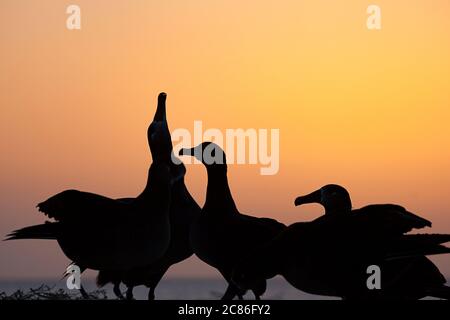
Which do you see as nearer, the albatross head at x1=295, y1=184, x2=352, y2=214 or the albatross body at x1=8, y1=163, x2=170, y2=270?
the albatross head at x1=295, y1=184, x2=352, y2=214

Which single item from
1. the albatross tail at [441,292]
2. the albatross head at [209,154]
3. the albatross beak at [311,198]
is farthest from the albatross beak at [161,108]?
the albatross tail at [441,292]

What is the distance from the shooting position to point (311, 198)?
7156 mm

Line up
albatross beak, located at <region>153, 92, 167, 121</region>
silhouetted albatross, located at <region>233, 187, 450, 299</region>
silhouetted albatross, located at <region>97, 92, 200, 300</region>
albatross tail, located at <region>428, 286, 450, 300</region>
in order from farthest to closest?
silhouetted albatross, located at <region>97, 92, 200, 300</region> < albatross beak, located at <region>153, 92, 167, 121</region> < albatross tail, located at <region>428, 286, 450, 300</region> < silhouetted albatross, located at <region>233, 187, 450, 299</region>


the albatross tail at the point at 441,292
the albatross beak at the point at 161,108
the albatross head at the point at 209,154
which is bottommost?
the albatross tail at the point at 441,292

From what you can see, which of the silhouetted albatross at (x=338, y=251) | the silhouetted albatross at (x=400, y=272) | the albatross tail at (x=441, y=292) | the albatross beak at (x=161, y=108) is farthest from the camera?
the albatross beak at (x=161, y=108)

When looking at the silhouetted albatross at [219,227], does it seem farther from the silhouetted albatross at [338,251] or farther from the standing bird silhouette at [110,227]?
the silhouetted albatross at [338,251]

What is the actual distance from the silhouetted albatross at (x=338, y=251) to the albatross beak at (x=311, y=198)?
0.50 m

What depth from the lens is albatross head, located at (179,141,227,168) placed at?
714 cm

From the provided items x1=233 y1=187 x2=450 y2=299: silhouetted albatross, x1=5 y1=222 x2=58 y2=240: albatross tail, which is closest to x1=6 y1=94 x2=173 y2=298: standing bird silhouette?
x1=5 y1=222 x2=58 y2=240: albatross tail

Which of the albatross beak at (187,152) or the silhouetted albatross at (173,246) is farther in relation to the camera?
the silhouetted albatross at (173,246)

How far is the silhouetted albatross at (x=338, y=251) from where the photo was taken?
6.23m

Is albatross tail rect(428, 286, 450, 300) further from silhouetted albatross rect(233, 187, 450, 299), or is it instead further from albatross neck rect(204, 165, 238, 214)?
albatross neck rect(204, 165, 238, 214)

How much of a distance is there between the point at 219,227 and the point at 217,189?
360 mm
